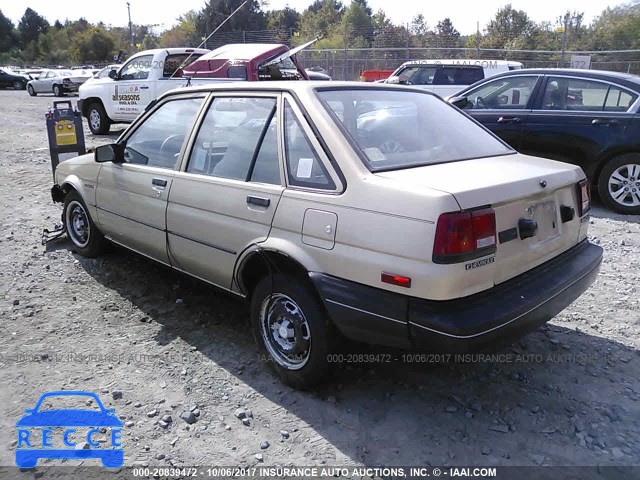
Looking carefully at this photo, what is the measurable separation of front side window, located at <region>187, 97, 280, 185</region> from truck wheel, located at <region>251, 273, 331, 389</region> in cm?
65

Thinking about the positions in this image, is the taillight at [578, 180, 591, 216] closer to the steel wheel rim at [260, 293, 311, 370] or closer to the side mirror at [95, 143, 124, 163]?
the steel wheel rim at [260, 293, 311, 370]

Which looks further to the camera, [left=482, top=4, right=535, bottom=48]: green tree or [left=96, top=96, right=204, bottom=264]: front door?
[left=482, top=4, right=535, bottom=48]: green tree

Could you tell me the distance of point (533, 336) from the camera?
3.88 m

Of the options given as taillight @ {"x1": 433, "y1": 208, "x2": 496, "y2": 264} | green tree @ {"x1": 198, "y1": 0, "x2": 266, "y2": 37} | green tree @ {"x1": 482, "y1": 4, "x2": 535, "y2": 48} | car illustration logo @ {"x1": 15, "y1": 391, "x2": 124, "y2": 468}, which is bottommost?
car illustration logo @ {"x1": 15, "y1": 391, "x2": 124, "y2": 468}

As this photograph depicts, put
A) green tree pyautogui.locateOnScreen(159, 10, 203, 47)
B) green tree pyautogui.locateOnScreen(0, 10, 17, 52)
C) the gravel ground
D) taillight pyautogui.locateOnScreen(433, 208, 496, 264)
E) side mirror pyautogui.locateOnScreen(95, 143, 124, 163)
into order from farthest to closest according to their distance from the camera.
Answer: green tree pyautogui.locateOnScreen(0, 10, 17, 52), green tree pyautogui.locateOnScreen(159, 10, 203, 47), side mirror pyautogui.locateOnScreen(95, 143, 124, 163), the gravel ground, taillight pyautogui.locateOnScreen(433, 208, 496, 264)

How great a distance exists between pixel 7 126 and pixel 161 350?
1506cm

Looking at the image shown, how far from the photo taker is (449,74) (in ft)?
46.7

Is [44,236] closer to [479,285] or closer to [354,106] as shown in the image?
[354,106]

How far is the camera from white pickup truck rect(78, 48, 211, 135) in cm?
1242

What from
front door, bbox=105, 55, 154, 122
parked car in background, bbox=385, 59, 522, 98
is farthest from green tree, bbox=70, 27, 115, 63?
parked car in background, bbox=385, 59, 522, 98

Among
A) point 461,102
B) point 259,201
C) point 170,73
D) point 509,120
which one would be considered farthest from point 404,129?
point 170,73

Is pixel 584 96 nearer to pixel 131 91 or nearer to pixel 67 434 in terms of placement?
pixel 67 434

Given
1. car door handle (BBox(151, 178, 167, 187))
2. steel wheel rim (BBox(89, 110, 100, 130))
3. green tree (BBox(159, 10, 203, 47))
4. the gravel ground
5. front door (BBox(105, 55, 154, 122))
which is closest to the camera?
the gravel ground

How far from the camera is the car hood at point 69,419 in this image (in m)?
3.00
